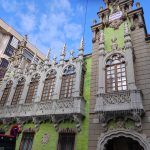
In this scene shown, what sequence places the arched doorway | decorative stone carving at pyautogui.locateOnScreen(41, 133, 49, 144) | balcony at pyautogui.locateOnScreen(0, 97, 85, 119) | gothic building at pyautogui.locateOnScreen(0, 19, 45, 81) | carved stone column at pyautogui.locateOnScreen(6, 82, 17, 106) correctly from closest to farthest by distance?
the arched doorway
balcony at pyautogui.locateOnScreen(0, 97, 85, 119)
decorative stone carving at pyautogui.locateOnScreen(41, 133, 49, 144)
carved stone column at pyautogui.locateOnScreen(6, 82, 17, 106)
gothic building at pyautogui.locateOnScreen(0, 19, 45, 81)

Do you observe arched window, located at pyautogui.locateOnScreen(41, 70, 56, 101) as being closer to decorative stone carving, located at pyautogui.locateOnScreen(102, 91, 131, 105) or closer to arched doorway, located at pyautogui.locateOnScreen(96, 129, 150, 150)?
decorative stone carving, located at pyautogui.locateOnScreen(102, 91, 131, 105)

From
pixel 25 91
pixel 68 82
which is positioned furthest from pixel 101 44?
pixel 25 91

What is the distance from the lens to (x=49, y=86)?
17109 mm

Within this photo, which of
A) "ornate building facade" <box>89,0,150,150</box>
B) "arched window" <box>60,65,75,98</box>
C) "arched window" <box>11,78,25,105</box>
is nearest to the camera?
"ornate building facade" <box>89,0,150,150</box>

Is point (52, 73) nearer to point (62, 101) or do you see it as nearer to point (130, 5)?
point (62, 101)

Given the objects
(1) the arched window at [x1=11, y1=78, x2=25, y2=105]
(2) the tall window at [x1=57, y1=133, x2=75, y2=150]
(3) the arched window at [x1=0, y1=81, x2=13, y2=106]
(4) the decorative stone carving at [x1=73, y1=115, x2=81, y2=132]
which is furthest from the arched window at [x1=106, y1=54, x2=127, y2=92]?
(3) the arched window at [x1=0, y1=81, x2=13, y2=106]

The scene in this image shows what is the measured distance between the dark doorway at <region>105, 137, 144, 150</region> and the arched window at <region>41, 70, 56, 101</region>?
21.9ft

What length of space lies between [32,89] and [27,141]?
16.5ft

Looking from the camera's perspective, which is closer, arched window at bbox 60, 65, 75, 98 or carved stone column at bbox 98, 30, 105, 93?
carved stone column at bbox 98, 30, 105, 93

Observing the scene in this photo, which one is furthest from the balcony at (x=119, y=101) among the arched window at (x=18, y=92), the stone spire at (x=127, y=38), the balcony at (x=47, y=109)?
the arched window at (x=18, y=92)

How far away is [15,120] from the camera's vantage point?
672 inches

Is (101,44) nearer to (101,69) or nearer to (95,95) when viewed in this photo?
(101,69)

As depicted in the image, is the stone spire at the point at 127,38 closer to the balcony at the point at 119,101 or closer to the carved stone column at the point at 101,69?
the carved stone column at the point at 101,69

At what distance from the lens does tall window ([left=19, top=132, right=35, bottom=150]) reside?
1532cm
